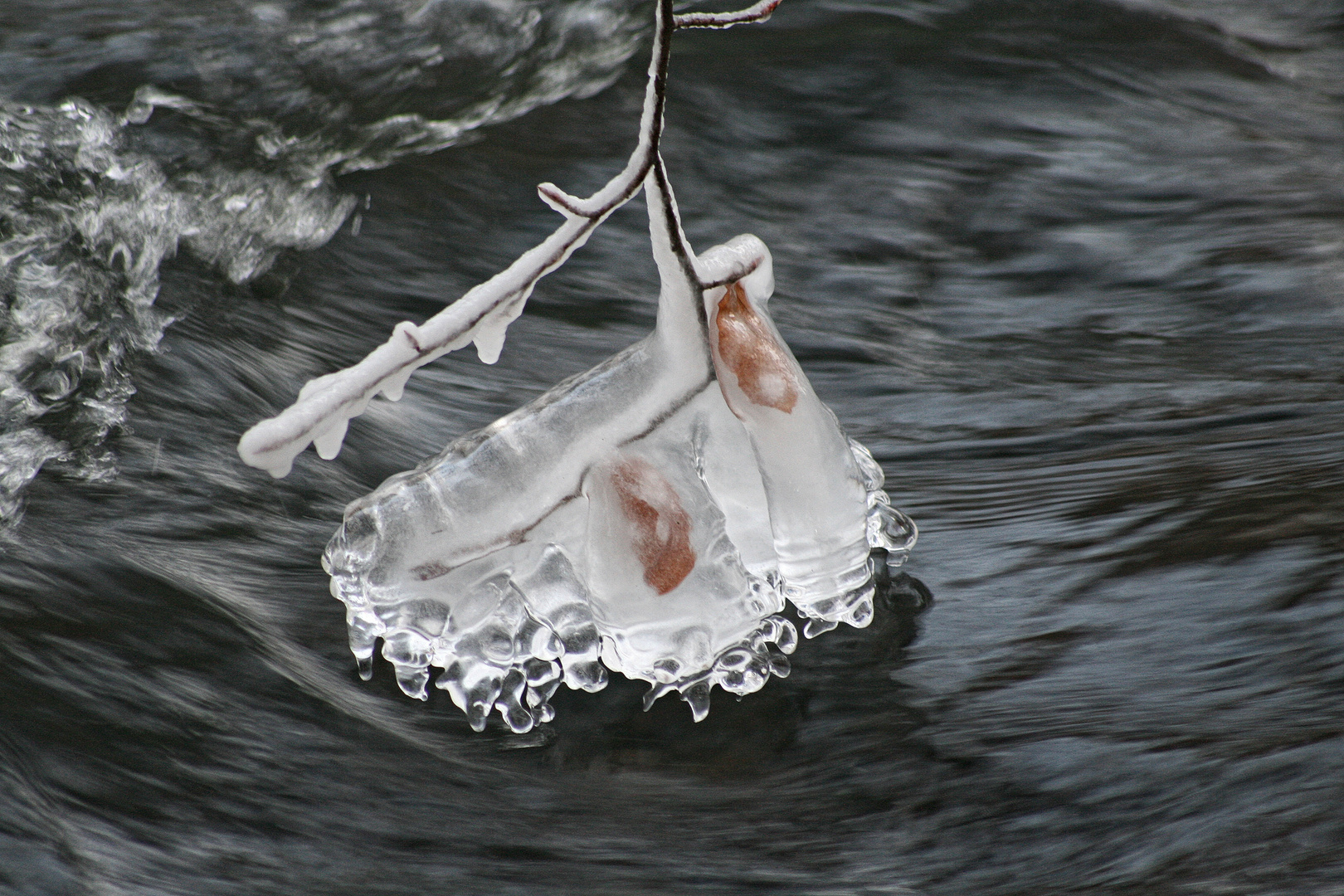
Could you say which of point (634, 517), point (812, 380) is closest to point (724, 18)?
point (634, 517)

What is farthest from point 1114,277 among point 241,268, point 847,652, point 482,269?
point 241,268

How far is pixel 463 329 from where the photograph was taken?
1271 millimetres

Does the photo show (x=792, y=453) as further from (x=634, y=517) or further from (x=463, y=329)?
(x=463, y=329)

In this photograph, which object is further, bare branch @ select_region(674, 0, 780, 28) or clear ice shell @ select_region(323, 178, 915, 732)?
clear ice shell @ select_region(323, 178, 915, 732)

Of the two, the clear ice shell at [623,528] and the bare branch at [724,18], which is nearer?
the bare branch at [724,18]

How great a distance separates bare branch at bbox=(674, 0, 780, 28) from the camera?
1241 mm

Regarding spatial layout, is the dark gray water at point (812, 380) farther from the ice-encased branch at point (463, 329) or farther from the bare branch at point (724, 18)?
the bare branch at point (724, 18)

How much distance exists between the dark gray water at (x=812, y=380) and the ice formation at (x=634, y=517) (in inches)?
5.7

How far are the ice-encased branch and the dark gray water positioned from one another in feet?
1.41

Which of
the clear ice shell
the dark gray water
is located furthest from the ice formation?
the dark gray water

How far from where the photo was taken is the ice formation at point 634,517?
1.45 meters

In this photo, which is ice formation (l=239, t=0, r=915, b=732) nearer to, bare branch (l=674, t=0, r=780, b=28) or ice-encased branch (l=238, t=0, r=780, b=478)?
ice-encased branch (l=238, t=0, r=780, b=478)

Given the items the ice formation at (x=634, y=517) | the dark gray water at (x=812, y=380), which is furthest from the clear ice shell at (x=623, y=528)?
the dark gray water at (x=812, y=380)

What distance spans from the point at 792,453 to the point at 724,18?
0.47m
